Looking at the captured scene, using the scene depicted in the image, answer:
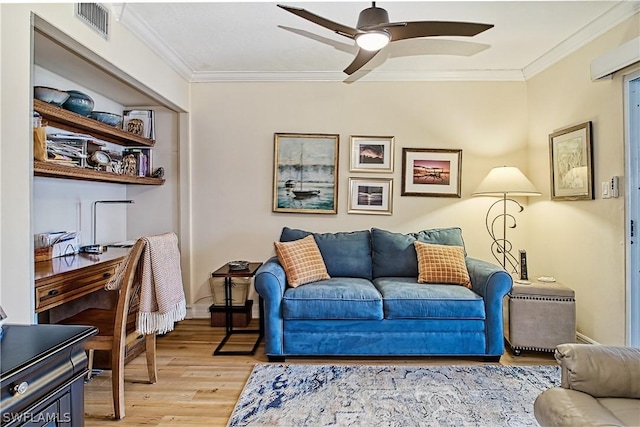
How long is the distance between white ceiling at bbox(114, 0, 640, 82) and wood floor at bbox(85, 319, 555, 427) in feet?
8.12

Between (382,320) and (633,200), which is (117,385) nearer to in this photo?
(382,320)

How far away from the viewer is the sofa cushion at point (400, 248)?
11.2ft

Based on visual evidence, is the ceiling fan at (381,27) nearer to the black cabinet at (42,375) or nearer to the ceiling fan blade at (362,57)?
the ceiling fan blade at (362,57)

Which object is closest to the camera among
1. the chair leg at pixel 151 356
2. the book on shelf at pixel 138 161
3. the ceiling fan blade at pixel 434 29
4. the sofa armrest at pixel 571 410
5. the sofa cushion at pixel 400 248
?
the sofa armrest at pixel 571 410

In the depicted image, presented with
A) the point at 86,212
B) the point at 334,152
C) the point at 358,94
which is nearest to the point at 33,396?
the point at 86,212

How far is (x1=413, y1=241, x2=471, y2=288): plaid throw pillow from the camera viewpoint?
3.08 metres

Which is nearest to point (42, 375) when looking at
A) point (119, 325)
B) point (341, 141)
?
point (119, 325)

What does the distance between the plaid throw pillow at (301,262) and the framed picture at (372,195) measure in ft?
2.66

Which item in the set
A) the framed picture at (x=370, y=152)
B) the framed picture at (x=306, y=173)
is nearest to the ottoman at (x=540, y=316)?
the framed picture at (x=370, y=152)

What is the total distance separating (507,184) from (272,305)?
7.49ft

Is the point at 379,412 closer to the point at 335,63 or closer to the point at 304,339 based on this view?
the point at 304,339

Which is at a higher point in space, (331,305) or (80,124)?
(80,124)

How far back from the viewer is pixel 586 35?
9.53 ft
